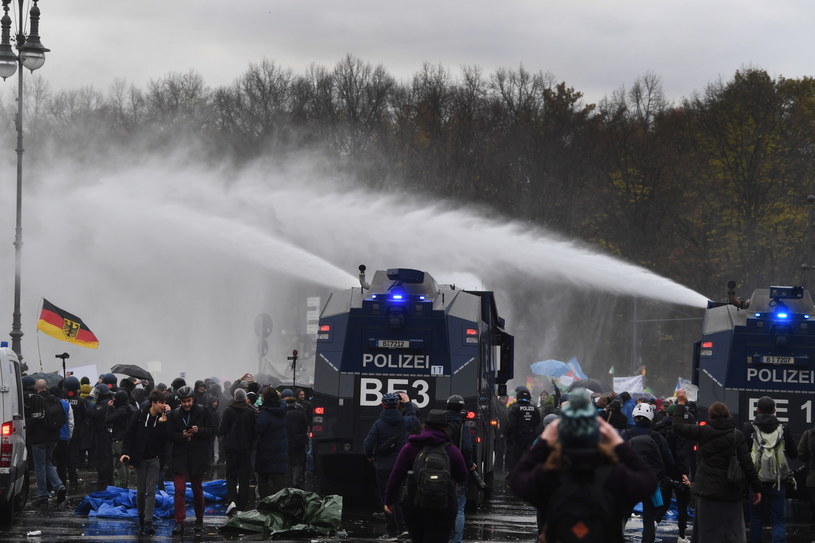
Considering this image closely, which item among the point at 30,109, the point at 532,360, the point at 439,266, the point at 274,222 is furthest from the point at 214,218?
the point at 30,109

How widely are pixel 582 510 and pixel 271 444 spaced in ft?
34.8

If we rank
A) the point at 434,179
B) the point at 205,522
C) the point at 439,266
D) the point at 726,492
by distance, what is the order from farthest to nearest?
the point at 434,179, the point at 439,266, the point at 205,522, the point at 726,492

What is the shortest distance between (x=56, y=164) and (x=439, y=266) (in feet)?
75.8

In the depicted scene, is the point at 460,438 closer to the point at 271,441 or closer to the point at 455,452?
the point at 271,441


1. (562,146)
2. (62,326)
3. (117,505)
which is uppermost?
(562,146)

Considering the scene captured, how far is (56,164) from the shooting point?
2231 inches

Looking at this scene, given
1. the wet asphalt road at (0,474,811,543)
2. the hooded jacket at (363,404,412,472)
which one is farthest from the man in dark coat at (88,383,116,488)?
the hooded jacket at (363,404,412,472)

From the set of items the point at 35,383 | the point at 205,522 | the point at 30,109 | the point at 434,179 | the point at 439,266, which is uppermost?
the point at 30,109

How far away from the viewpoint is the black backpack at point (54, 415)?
60.4ft

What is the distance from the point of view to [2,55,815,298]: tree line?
5062 centimetres

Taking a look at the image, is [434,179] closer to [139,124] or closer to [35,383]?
[139,124]

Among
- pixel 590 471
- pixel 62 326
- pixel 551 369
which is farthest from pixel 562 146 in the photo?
pixel 590 471

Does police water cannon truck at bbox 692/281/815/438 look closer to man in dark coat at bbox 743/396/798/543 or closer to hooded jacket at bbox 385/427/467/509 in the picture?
man in dark coat at bbox 743/396/798/543

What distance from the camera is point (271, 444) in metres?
17.2
